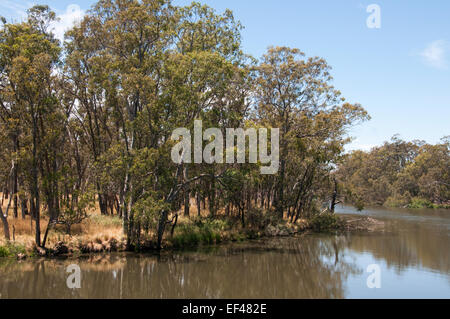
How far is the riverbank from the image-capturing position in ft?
57.7

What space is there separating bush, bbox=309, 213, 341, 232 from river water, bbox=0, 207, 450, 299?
341 inches

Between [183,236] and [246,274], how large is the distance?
A: 20.3ft

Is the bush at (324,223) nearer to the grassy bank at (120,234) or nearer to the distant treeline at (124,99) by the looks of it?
the grassy bank at (120,234)

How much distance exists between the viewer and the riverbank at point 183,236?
693 inches

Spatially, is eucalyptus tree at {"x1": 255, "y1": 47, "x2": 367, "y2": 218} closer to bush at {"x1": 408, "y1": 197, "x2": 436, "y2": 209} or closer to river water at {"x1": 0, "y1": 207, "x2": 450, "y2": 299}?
river water at {"x1": 0, "y1": 207, "x2": 450, "y2": 299}

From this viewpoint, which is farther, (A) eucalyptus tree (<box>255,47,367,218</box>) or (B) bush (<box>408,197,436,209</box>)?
(B) bush (<box>408,197,436,209</box>)

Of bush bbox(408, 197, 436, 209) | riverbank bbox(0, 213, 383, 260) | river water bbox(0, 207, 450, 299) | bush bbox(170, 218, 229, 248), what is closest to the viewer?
river water bbox(0, 207, 450, 299)

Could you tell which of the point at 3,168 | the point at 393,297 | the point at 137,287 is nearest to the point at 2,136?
the point at 3,168

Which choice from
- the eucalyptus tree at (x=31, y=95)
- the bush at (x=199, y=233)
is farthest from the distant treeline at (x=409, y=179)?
the eucalyptus tree at (x=31, y=95)

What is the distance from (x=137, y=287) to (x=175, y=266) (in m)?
3.21

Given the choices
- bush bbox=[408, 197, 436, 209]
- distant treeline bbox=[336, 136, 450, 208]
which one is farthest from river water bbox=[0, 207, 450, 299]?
bush bbox=[408, 197, 436, 209]

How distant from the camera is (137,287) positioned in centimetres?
1448

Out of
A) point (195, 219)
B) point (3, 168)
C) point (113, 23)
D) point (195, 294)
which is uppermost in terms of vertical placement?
point (113, 23)
